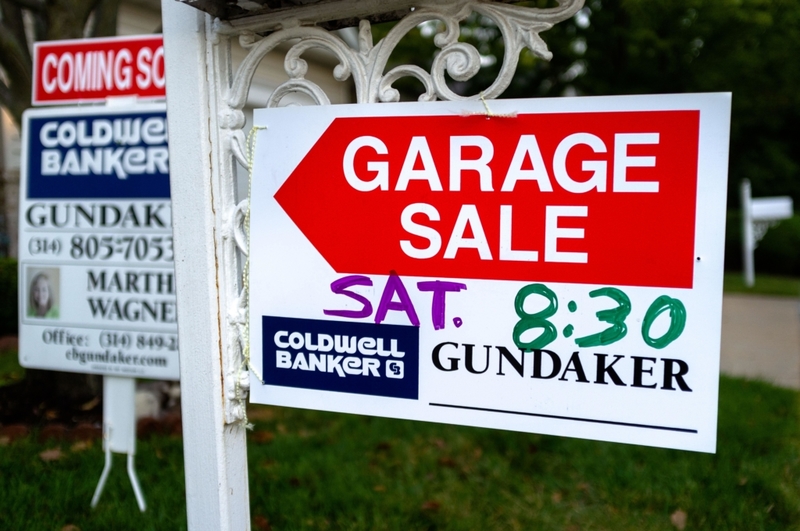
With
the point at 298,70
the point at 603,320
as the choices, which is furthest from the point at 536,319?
the point at 298,70

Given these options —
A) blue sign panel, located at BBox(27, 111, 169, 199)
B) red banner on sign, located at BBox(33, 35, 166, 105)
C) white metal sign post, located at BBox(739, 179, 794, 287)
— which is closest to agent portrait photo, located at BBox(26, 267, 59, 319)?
blue sign panel, located at BBox(27, 111, 169, 199)

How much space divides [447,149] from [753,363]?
205 inches

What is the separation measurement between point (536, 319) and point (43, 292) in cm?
250

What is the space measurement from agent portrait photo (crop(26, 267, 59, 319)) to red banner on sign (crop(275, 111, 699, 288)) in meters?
1.87

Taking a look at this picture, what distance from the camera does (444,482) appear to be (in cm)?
326

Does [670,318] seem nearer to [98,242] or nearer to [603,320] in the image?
[603,320]

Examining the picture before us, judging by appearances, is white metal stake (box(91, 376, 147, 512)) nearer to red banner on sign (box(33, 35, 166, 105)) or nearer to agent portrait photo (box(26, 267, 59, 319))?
agent portrait photo (box(26, 267, 59, 319))

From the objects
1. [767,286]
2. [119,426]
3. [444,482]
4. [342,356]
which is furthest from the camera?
[767,286]

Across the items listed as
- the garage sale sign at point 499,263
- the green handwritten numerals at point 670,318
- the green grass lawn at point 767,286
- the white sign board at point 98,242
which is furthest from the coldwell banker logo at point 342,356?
the green grass lawn at point 767,286

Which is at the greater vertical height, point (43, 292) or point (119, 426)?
point (43, 292)

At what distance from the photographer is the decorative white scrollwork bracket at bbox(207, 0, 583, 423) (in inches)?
61.9

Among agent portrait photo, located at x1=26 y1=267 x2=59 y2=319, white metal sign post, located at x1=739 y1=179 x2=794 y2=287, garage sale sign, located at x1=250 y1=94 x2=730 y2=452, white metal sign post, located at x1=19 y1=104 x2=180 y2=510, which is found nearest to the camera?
garage sale sign, located at x1=250 y1=94 x2=730 y2=452

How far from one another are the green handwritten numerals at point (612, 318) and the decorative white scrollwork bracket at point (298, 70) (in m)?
0.54

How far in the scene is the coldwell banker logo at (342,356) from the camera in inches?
65.7
